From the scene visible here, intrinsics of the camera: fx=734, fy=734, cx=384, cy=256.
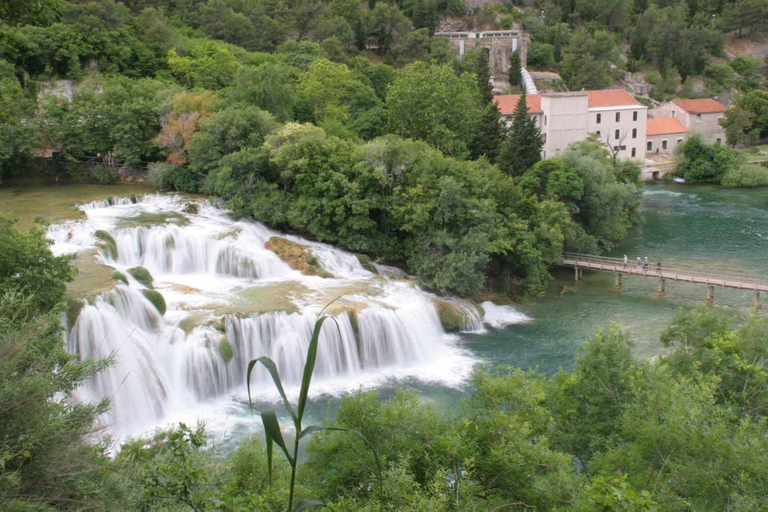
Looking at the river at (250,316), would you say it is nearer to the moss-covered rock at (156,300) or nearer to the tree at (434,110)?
the moss-covered rock at (156,300)

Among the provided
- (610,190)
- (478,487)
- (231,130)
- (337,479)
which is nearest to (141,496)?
(337,479)

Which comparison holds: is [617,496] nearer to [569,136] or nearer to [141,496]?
[141,496]

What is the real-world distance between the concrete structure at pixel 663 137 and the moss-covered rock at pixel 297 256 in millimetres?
44493

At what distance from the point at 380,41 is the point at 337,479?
65741 mm

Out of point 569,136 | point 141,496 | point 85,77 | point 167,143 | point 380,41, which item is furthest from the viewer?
point 380,41

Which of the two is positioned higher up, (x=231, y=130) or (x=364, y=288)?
(x=231, y=130)

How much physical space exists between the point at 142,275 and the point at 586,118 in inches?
1429

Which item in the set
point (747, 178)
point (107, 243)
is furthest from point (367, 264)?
point (747, 178)

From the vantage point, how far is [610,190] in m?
38.9

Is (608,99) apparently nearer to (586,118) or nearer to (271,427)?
(586,118)

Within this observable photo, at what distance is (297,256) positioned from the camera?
3133 cm

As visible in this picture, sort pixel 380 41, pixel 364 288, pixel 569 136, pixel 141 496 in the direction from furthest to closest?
1. pixel 380 41
2. pixel 569 136
3. pixel 364 288
4. pixel 141 496

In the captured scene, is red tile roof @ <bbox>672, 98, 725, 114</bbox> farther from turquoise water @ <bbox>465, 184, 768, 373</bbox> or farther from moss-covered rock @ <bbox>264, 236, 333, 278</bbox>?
moss-covered rock @ <bbox>264, 236, 333, 278</bbox>

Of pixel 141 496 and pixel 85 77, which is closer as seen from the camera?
pixel 141 496
